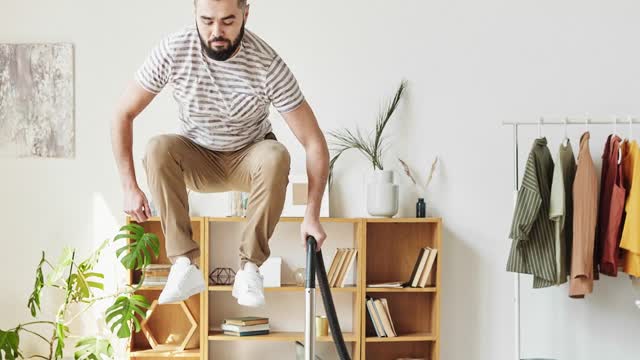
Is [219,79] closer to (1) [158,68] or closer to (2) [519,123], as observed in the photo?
(1) [158,68]

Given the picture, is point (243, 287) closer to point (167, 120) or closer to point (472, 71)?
point (167, 120)

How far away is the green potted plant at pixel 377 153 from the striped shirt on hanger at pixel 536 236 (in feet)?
2.37

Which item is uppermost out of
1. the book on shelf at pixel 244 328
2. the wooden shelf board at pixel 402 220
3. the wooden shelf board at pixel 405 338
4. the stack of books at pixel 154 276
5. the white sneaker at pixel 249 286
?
the wooden shelf board at pixel 402 220

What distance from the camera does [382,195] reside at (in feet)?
16.0

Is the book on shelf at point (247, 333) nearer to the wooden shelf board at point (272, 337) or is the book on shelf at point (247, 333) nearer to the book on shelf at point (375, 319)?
the wooden shelf board at point (272, 337)

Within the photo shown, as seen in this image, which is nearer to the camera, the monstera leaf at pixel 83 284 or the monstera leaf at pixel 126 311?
the monstera leaf at pixel 126 311

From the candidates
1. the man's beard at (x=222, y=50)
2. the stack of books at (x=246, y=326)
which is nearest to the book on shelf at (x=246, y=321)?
the stack of books at (x=246, y=326)

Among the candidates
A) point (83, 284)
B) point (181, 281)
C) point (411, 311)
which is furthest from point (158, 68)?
point (411, 311)

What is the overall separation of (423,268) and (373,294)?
346 millimetres

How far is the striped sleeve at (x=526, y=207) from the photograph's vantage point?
4.52m

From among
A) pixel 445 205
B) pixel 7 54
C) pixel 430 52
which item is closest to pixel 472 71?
pixel 430 52

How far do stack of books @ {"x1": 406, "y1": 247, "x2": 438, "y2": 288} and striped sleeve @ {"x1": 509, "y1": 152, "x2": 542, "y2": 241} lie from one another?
0.53 meters

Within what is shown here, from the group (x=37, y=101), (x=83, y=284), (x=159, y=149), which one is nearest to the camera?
(x=159, y=149)

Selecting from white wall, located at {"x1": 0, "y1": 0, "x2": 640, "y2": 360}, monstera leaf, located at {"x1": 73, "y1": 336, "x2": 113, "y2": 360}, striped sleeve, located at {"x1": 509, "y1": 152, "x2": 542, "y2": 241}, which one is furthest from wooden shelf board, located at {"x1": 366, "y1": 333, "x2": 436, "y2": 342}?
monstera leaf, located at {"x1": 73, "y1": 336, "x2": 113, "y2": 360}
